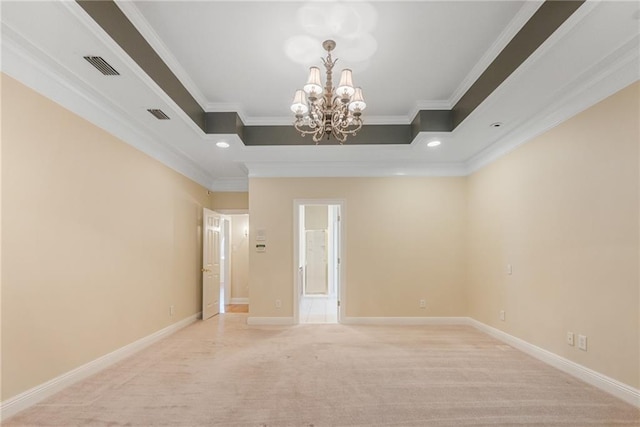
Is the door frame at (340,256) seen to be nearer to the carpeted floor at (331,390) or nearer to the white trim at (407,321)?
the white trim at (407,321)

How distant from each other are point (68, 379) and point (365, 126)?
4.26 meters

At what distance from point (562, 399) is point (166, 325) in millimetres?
4650

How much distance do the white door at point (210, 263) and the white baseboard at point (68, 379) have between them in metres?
1.43

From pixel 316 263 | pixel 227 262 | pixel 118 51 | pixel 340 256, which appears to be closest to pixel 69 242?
pixel 118 51

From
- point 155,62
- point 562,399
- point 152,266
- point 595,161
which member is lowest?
point 562,399

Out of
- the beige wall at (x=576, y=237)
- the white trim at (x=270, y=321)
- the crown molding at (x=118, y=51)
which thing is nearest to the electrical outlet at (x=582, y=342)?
the beige wall at (x=576, y=237)

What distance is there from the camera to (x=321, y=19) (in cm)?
239

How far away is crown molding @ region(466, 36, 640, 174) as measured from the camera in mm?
2348

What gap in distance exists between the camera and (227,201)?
253 inches

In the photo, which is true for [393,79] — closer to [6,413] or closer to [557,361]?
[557,361]

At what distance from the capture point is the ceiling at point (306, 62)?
84.2 inches

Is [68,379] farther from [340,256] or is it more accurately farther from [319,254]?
[319,254]

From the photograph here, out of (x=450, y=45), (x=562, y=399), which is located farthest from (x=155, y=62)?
(x=562, y=399)

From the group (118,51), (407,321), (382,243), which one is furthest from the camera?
(382,243)
